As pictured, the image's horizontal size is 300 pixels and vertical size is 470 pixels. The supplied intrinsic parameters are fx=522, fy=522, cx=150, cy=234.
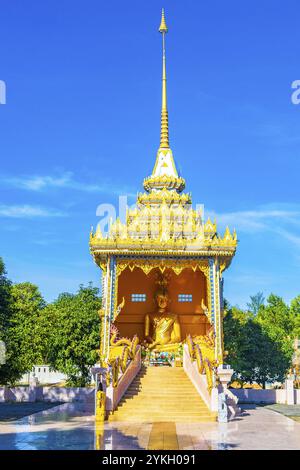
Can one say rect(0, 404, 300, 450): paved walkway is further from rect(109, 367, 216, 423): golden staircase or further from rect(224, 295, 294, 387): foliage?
rect(224, 295, 294, 387): foliage

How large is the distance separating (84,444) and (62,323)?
2030cm

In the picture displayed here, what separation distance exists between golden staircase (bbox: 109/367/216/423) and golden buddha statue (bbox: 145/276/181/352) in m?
3.04

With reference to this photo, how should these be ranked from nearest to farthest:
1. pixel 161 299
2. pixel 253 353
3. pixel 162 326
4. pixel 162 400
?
pixel 162 400, pixel 162 326, pixel 161 299, pixel 253 353

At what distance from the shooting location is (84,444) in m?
10.6

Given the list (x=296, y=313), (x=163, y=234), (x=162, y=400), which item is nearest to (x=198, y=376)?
(x=162, y=400)

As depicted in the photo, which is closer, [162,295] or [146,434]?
A: [146,434]

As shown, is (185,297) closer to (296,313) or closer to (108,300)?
(108,300)

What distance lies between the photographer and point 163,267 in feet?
65.8

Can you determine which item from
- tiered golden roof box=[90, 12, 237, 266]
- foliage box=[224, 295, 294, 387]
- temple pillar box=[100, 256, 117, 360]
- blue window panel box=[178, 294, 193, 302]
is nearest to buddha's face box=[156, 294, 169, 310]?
blue window panel box=[178, 294, 193, 302]

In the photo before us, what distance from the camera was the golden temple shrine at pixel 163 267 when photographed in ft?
63.8

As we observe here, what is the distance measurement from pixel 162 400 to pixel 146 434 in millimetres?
4368

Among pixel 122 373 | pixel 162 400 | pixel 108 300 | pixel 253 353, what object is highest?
pixel 108 300

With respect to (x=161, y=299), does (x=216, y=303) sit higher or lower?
lower

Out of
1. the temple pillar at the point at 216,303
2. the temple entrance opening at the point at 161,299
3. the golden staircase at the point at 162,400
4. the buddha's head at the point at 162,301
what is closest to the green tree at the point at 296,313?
the temple entrance opening at the point at 161,299
